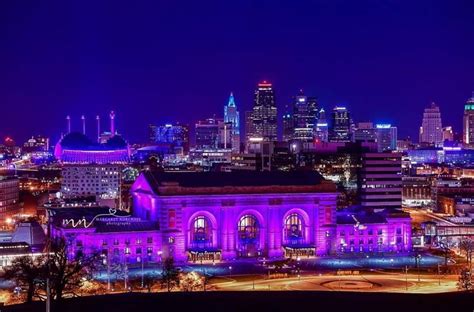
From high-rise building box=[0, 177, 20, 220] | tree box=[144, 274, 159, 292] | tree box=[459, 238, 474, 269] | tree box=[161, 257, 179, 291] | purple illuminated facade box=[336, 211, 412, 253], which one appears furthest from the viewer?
high-rise building box=[0, 177, 20, 220]

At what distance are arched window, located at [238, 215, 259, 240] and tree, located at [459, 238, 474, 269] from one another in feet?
89.3

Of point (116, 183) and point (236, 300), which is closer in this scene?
point (236, 300)

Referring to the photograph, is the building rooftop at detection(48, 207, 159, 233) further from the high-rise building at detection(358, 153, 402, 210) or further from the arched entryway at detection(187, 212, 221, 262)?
the high-rise building at detection(358, 153, 402, 210)

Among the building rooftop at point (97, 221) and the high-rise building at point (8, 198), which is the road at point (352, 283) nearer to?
the building rooftop at point (97, 221)

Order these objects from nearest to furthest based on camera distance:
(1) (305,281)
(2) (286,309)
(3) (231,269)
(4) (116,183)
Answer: (2) (286,309), (1) (305,281), (3) (231,269), (4) (116,183)

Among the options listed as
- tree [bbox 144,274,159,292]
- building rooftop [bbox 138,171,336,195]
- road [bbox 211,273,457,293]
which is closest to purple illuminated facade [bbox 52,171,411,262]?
building rooftop [bbox 138,171,336,195]

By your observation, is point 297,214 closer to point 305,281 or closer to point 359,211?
point 359,211

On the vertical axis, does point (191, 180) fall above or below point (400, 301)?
above

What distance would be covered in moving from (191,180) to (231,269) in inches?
610

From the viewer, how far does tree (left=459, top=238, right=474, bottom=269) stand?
97.1m

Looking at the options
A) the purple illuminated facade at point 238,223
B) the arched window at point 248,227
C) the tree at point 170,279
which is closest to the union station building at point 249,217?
the arched window at point 248,227

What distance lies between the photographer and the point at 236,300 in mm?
41969

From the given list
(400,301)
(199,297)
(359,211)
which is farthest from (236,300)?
(359,211)

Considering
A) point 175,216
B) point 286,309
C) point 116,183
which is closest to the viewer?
point 286,309
